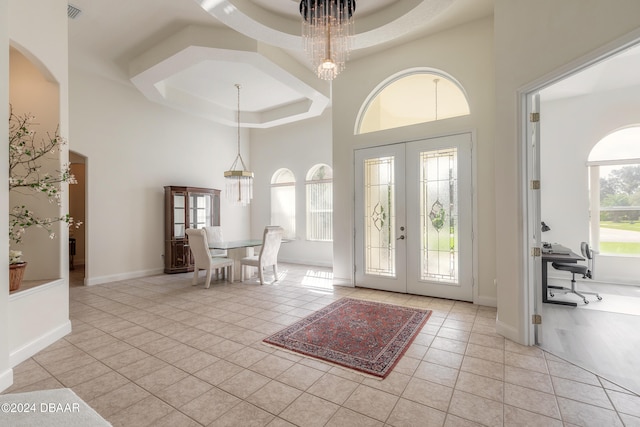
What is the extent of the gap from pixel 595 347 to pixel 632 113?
4.69m

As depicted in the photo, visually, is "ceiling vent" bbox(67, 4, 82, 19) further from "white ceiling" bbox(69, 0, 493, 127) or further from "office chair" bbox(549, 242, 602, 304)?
"office chair" bbox(549, 242, 602, 304)

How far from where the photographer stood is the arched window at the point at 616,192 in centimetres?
521

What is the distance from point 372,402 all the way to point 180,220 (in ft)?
18.4

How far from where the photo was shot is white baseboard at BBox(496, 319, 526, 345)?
2867 mm

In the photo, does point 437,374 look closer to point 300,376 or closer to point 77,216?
point 300,376

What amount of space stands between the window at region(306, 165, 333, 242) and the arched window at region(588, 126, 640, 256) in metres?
5.06

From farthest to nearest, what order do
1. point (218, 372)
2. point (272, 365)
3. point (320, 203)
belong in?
point (320, 203) < point (272, 365) < point (218, 372)

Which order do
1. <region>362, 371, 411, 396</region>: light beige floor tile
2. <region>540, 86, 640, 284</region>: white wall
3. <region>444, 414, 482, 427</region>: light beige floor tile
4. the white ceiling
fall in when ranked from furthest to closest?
1. <region>540, 86, 640, 284</region>: white wall
2. the white ceiling
3. <region>362, 371, 411, 396</region>: light beige floor tile
4. <region>444, 414, 482, 427</region>: light beige floor tile

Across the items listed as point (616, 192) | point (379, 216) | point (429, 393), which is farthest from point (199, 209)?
point (616, 192)

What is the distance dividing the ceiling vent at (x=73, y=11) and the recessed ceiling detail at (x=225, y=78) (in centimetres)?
96

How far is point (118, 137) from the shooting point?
227 inches

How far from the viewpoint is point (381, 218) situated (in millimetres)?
4797

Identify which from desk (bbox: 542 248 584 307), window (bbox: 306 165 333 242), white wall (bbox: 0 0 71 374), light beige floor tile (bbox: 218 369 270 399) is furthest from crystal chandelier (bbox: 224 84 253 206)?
desk (bbox: 542 248 584 307)

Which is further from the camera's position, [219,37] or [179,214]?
[179,214]
